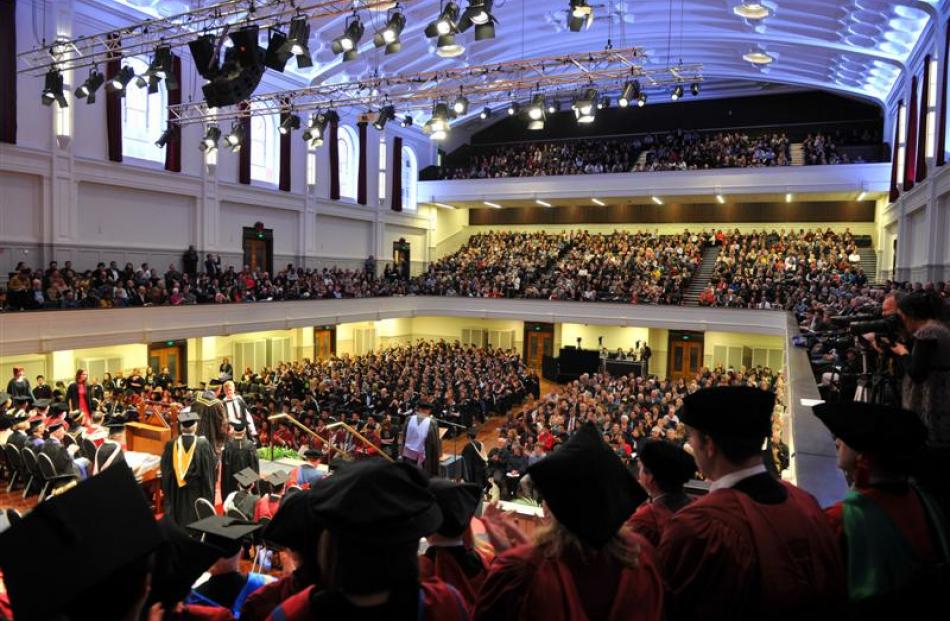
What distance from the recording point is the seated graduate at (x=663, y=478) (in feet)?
8.14

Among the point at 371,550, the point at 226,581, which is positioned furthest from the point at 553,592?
the point at 226,581

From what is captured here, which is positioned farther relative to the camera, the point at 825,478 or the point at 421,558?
the point at 825,478

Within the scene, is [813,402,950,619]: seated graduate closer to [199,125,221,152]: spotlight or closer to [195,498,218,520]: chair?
[195,498,218,520]: chair

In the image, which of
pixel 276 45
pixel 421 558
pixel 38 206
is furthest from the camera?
pixel 38 206

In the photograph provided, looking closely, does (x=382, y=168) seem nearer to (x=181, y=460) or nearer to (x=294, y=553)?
(x=181, y=460)

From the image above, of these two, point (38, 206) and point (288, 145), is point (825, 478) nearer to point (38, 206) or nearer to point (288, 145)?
point (38, 206)

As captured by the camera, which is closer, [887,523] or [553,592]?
[553,592]

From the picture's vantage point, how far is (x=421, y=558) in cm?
246

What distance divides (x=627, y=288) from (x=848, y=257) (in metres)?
8.19

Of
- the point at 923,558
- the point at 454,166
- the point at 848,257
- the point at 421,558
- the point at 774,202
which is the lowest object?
the point at 421,558

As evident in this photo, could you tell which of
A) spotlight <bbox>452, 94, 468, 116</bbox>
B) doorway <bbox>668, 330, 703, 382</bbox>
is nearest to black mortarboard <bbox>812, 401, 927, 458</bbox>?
spotlight <bbox>452, 94, 468, 116</bbox>

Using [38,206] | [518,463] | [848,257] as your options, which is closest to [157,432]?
[518,463]

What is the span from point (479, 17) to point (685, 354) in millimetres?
18681

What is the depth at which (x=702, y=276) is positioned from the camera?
25.8 meters
